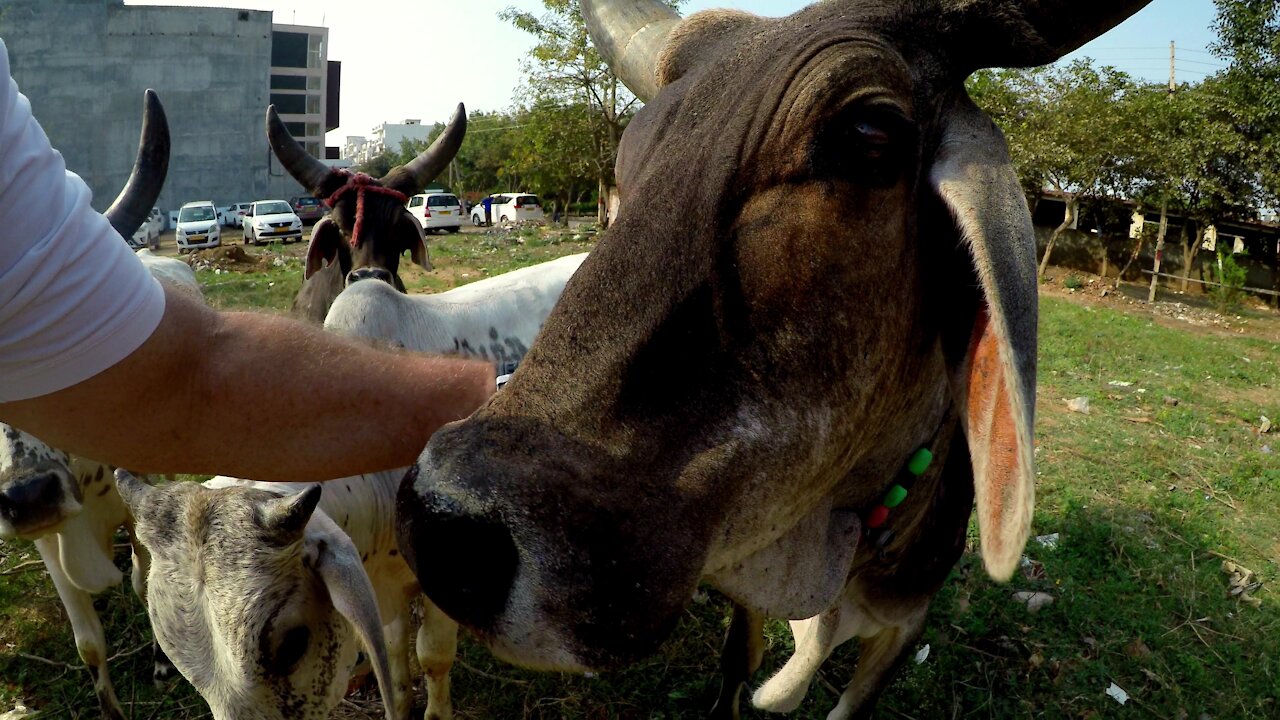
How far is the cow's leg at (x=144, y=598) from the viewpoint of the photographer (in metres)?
4.38

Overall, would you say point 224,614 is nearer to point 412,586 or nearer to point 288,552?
point 288,552

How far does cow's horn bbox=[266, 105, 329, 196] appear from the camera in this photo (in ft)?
21.3

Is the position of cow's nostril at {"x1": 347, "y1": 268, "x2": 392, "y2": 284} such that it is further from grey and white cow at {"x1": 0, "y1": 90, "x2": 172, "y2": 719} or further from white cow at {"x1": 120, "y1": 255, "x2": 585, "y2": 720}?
white cow at {"x1": 120, "y1": 255, "x2": 585, "y2": 720}

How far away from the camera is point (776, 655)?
457 centimetres

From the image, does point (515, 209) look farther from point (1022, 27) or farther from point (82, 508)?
point (1022, 27)

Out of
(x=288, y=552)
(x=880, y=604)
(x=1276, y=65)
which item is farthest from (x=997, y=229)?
(x=1276, y=65)

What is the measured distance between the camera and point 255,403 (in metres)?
1.86

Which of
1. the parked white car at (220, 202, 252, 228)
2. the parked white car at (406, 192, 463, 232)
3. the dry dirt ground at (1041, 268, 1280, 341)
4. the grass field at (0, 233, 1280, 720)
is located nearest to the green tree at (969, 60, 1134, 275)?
the dry dirt ground at (1041, 268, 1280, 341)

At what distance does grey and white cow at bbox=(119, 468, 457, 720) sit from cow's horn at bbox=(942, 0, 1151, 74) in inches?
85.3

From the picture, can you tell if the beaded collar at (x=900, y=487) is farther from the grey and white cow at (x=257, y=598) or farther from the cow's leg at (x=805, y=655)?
the grey and white cow at (x=257, y=598)

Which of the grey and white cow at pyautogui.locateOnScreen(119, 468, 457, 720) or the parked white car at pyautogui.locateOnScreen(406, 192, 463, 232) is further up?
the grey and white cow at pyautogui.locateOnScreen(119, 468, 457, 720)

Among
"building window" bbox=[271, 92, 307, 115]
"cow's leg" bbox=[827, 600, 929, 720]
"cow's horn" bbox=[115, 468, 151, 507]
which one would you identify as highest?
"building window" bbox=[271, 92, 307, 115]

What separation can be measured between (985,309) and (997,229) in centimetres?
19

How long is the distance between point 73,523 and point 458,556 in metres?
3.75
